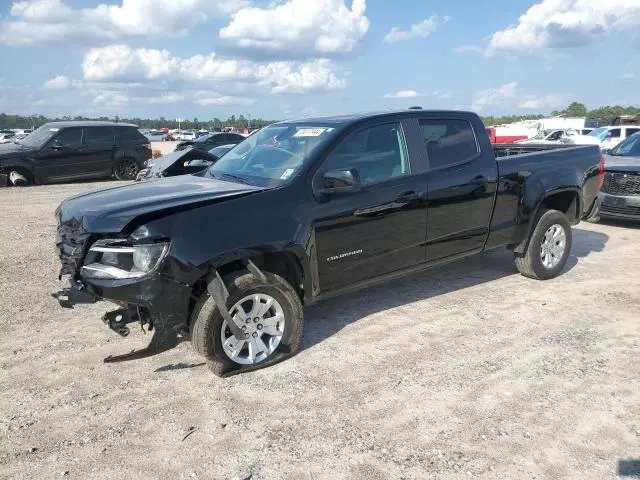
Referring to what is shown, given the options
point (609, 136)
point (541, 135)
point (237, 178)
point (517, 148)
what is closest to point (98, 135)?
point (517, 148)

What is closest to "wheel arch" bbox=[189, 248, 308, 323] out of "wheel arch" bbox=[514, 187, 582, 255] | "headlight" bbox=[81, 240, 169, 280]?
"headlight" bbox=[81, 240, 169, 280]

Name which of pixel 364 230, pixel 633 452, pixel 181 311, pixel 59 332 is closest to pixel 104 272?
pixel 181 311

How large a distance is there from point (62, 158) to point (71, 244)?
1236cm

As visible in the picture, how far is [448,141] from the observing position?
17.4 ft

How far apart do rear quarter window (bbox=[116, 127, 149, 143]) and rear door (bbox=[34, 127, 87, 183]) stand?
3.84ft

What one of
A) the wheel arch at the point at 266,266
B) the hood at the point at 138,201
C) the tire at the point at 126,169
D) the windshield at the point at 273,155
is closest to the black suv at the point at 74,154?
the tire at the point at 126,169

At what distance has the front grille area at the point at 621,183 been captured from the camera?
916cm

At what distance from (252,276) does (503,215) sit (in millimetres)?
3044

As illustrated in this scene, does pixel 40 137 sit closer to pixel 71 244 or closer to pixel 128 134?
pixel 128 134

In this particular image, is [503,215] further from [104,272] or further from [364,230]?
[104,272]

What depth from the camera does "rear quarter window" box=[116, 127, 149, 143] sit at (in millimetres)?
16217

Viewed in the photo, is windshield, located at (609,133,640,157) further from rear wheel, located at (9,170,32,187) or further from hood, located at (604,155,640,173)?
rear wheel, located at (9,170,32,187)

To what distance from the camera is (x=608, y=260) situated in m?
7.20

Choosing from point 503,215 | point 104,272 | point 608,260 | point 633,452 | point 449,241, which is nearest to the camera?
point 633,452
